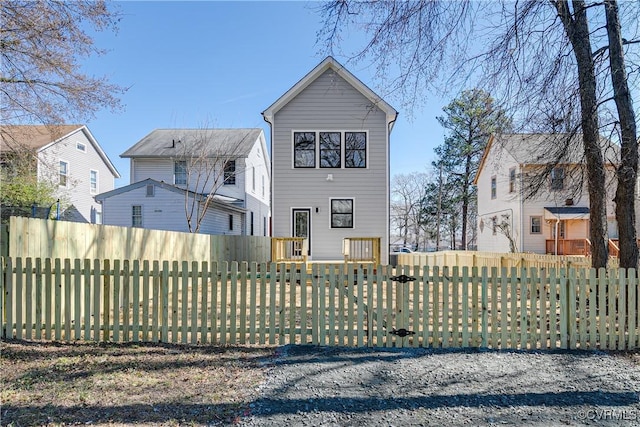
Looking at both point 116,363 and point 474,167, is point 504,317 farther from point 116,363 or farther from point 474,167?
point 474,167

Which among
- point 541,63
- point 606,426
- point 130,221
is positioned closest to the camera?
point 606,426

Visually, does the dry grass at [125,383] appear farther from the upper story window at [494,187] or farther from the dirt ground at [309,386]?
the upper story window at [494,187]

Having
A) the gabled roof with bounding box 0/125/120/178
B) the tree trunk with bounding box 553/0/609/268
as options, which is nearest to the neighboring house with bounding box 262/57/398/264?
the gabled roof with bounding box 0/125/120/178

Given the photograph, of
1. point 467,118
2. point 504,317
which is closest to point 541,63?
point 504,317

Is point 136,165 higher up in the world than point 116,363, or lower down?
higher up

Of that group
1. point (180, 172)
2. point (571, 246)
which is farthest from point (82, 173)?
point (571, 246)

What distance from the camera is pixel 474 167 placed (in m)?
31.3

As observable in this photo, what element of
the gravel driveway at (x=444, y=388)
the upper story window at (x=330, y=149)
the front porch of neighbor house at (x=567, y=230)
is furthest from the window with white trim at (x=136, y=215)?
the front porch of neighbor house at (x=567, y=230)

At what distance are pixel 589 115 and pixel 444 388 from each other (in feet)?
18.7

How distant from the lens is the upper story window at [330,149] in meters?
14.2

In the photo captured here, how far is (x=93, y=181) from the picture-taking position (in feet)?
81.1

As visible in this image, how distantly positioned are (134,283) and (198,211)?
13253 millimetres

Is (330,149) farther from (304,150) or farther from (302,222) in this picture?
(302,222)

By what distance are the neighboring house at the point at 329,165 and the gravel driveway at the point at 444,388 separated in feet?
31.9
